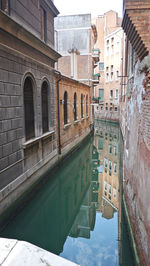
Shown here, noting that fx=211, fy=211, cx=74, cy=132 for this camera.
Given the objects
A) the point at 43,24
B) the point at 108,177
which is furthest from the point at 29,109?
the point at 108,177

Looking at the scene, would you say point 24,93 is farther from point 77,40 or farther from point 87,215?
point 77,40

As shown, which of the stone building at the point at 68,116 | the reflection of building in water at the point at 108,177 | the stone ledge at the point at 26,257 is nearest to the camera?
the stone ledge at the point at 26,257

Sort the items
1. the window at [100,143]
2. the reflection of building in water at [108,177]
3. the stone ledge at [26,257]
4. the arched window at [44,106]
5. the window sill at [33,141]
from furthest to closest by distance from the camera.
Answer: the window at [100,143] → the arched window at [44,106] → the reflection of building in water at [108,177] → the window sill at [33,141] → the stone ledge at [26,257]

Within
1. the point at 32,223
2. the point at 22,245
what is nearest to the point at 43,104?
the point at 32,223

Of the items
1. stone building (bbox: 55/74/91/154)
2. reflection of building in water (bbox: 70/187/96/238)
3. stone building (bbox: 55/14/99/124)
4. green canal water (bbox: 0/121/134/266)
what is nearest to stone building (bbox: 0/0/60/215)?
green canal water (bbox: 0/121/134/266)

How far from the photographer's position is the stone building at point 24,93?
537 centimetres

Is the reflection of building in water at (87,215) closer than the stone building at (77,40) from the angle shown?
Yes

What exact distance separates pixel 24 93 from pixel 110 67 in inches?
1001

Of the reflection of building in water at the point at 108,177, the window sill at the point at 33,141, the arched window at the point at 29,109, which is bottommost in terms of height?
the reflection of building in water at the point at 108,177

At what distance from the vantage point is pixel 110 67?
98.7ft

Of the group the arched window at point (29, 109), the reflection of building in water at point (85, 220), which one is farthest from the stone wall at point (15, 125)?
the reflection of building in water at point (85, 220)

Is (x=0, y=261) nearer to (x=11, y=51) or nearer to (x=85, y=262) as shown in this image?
(x=85, y=262)

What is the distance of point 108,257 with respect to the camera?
4742 millimetres

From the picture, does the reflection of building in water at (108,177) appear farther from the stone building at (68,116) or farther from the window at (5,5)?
the window at (5,5)
